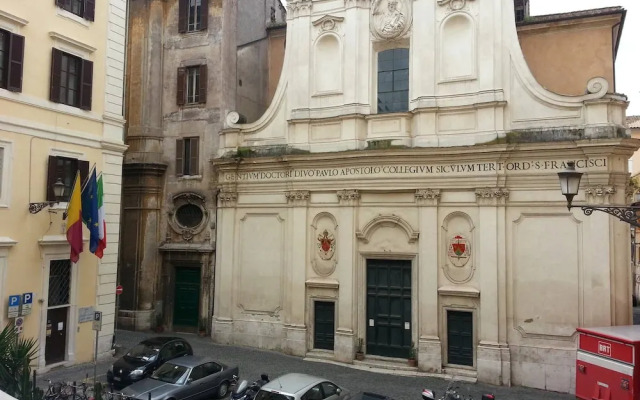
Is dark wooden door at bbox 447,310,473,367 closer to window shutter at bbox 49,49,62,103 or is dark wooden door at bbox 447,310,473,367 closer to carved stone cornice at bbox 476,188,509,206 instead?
carved stone cornice at bbox 476,188,509,206

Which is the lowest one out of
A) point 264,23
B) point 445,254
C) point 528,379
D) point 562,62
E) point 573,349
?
point 528,379

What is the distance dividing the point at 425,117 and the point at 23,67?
1232 cm

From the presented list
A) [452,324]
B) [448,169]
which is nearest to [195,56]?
[448,169]

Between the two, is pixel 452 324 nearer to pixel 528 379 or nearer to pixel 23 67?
pixel 528 379

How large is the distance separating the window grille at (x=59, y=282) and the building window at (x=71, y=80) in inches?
195

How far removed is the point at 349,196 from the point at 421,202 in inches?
100

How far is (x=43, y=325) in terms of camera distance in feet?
51.3

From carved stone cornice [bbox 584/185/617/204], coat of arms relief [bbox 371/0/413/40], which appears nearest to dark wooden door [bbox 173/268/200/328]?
coat of arms relief [bbox 371/0/413/40]

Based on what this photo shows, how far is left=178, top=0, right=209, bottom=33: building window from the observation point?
22781mm

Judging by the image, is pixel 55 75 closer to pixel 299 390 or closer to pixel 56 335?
pixel 56 335

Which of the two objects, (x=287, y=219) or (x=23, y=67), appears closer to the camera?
(x=23, y=67)

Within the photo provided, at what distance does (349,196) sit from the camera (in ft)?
62.0

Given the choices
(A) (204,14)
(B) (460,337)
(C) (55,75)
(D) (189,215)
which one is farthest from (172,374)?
(A) (204,14)

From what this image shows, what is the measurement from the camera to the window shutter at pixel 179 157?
72.9 feet
